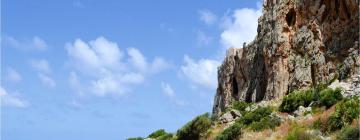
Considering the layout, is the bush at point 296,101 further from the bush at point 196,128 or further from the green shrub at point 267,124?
the bush at point 196,128

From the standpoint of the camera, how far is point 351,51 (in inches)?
1688

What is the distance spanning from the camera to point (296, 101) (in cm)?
4028

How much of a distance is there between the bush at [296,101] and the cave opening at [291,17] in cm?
1112

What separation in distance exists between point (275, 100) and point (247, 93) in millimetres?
13155

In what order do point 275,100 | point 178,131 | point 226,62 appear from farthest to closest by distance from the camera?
point 226,62
point 275,100
point 178,131

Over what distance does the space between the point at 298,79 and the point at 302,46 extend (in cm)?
305

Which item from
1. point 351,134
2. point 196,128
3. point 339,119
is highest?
point 196,128

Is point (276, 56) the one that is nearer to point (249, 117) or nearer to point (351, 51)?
point (351, 51)

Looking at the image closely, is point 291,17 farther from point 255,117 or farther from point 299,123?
point 299,123

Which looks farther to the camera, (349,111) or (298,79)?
(298,79)

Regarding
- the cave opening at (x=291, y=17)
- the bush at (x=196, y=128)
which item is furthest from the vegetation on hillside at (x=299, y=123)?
the cave opening at (x=291, y=17)

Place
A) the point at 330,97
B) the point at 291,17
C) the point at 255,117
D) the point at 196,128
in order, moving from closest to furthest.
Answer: the point at 330,97 → the point at 255,117 → the point at 196,128 → the point at 291,17

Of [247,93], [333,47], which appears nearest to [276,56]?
[333,47]

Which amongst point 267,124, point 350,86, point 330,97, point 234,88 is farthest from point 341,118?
point 234,88
